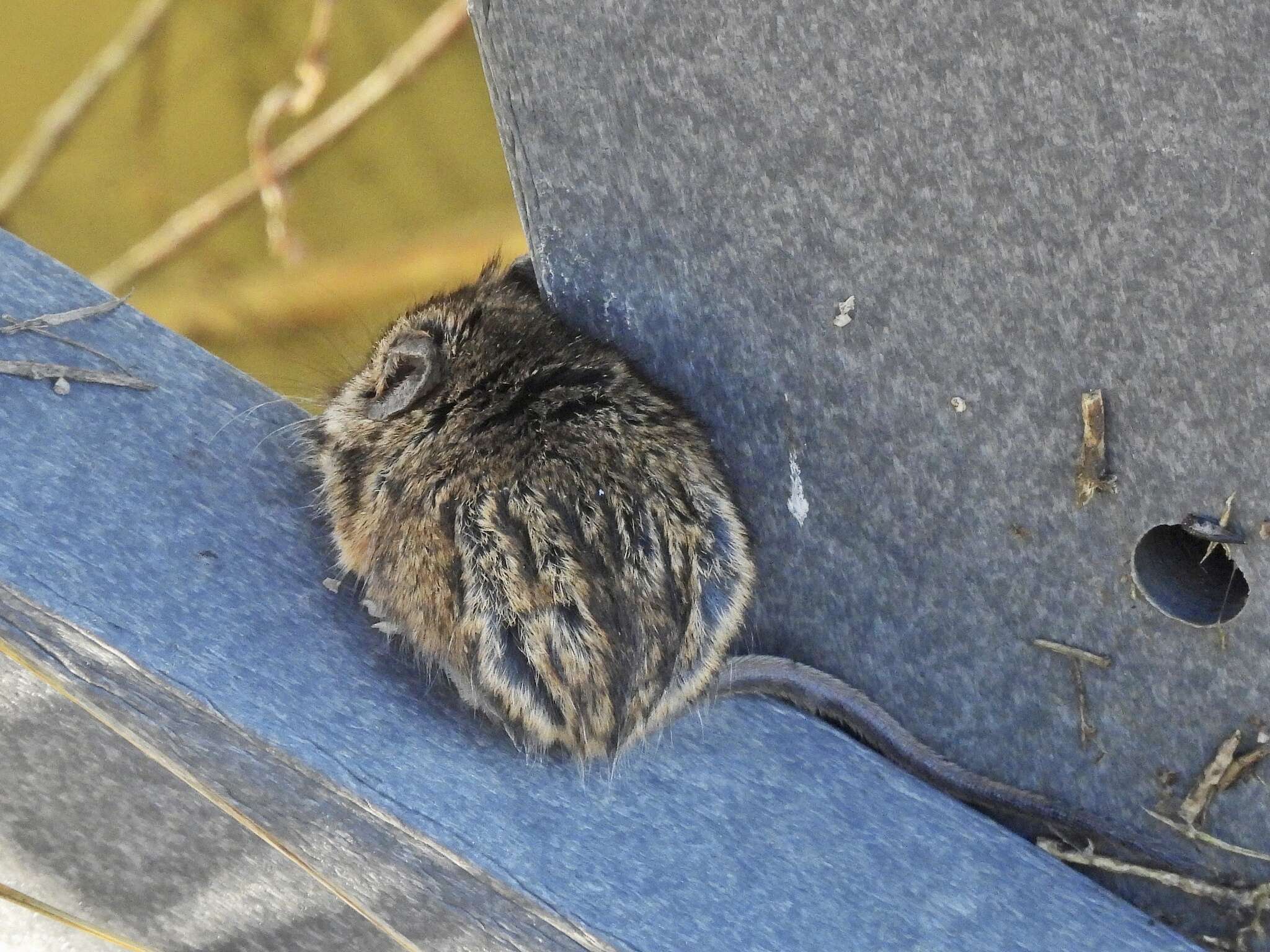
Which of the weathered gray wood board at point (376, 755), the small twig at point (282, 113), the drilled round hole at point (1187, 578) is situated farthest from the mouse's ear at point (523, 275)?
the small twig at point (282, 113)

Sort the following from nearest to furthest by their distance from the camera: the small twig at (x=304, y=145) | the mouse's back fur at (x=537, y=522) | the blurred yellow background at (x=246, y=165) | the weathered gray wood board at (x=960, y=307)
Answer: the weathered gray wood board at (x=960, y=307) < the mouse's back fur at (x=537, y=522) < the small twig at (x=304, y=145) < the blurred yellow background at (x=246, y=165)

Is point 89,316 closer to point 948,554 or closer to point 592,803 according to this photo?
point 592,803

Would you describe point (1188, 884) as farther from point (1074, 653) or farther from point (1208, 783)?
point (1074, 653)

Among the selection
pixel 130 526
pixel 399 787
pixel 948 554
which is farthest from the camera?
pixel 948 554

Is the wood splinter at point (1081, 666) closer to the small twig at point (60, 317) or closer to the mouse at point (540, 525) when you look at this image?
the mouse at point (540, 525)

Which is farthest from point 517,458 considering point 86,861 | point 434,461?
point 86,861
